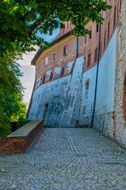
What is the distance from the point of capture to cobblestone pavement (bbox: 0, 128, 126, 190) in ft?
30.5

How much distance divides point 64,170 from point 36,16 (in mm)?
3966

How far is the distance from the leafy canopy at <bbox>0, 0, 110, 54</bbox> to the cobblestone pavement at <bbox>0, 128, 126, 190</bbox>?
117 inches

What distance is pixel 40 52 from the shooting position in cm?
6169

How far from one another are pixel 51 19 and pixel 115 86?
41.3ft

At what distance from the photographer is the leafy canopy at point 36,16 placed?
955 centimetres

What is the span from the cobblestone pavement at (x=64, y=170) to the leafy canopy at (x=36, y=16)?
9.77 ft

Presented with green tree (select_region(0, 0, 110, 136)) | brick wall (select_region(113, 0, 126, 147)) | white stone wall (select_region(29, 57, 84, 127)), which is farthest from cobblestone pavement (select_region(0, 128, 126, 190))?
white stone wall (select_region(29, 57, 84, 127))

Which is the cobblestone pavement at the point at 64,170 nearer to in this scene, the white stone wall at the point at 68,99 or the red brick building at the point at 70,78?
the red brick building at the point at 70,78

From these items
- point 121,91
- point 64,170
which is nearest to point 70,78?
point 121,91

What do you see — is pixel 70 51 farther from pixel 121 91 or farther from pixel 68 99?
pixel 121 91

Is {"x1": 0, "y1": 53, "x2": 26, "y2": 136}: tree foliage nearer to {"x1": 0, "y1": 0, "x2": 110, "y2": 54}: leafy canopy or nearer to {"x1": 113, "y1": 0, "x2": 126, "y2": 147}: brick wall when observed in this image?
{"x1": 113, "y1": 0, "x2": 126, "y2": 147}: brick wall

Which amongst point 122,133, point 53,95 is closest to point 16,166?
point 122,133

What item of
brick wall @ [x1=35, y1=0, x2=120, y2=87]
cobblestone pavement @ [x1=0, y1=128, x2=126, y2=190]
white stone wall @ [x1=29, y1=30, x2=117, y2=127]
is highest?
brick wall @ [x1=35, y1=0, x2=120, y2=87]

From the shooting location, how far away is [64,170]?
460 inches
